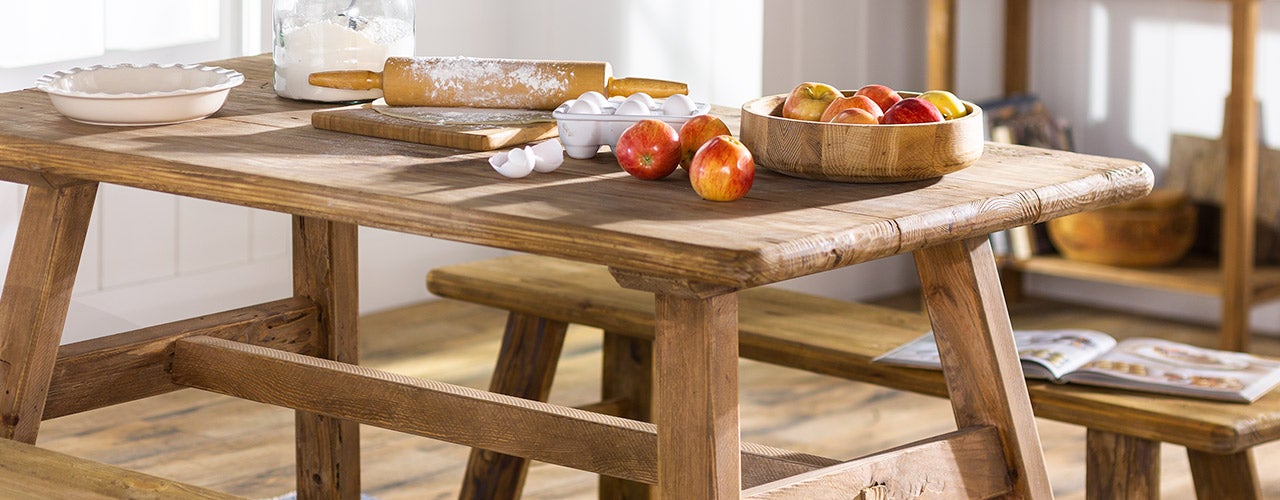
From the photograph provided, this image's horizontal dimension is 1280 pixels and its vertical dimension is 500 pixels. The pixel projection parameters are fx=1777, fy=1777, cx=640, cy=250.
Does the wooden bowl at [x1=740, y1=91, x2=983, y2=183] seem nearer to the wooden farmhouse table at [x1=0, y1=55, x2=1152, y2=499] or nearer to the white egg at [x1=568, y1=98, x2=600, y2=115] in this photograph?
the wooden farmhouse table at [x1=0, y1=55, x2=1152, y2=499]

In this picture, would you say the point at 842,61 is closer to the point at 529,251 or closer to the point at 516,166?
the point at 516,166

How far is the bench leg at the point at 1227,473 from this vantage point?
2.36m

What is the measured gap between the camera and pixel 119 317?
4.09 m

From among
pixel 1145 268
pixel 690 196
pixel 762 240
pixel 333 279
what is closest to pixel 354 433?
pixel 333 279

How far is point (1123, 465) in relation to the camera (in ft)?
7.63

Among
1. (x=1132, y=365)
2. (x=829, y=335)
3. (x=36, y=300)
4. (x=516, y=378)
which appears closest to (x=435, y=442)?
(x=516, y=378)

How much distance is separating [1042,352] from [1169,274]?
7.27ft

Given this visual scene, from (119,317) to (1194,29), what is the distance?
284cm

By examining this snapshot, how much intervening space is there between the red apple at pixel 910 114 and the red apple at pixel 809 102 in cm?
10

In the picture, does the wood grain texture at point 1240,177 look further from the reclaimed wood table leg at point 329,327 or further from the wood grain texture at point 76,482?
the wood grain texture at point 76,482

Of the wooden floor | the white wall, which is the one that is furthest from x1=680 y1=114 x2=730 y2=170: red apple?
the white wall

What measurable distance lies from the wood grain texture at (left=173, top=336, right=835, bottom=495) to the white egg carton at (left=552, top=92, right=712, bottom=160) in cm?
31

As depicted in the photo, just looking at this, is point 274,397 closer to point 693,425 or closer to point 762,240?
point 693,425

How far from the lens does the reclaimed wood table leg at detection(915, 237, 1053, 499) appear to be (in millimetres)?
1921
